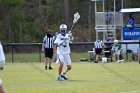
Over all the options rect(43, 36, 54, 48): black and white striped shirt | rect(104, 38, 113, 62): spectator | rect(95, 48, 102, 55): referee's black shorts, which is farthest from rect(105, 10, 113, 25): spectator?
rect(43, 36, 54, 48): black and white striped shirt

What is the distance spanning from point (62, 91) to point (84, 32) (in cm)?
5240

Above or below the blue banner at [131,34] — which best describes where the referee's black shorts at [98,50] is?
below

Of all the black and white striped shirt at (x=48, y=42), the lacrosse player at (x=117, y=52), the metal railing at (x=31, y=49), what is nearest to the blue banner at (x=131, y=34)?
the metal railing at (x=31, y=49)

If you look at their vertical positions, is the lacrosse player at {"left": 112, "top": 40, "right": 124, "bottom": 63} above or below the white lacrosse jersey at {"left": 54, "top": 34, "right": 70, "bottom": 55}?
below

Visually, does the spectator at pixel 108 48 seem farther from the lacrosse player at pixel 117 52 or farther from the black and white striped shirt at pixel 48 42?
the black and white striped shirt at pixel 48 42

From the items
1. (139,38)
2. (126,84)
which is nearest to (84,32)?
(139,38)

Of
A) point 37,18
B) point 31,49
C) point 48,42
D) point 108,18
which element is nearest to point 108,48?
point 108,18

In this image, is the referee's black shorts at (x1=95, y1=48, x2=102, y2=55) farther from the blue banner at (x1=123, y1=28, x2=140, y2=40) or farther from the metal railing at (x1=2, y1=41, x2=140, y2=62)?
the blue banner at (x1=123, y1=28, x2=140, y2=40)

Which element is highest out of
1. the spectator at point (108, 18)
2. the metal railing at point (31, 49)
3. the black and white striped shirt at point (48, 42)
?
the spectator at point (108, 18)

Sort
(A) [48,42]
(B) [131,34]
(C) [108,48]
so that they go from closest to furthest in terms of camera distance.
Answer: (A) [48,42] → (C) [108,48] → (B) [131,34]

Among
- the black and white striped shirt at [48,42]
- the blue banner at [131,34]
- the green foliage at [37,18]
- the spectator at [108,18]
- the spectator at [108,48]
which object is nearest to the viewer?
the black and white striped shirt at [48,42]

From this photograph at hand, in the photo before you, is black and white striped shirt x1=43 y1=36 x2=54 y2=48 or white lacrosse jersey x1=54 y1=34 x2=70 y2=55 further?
black and white striped shirt x1=43 y1=36 x2=54 y2=48

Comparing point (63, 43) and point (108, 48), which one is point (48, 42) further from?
point (108, 48)

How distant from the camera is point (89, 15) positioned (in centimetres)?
7600
